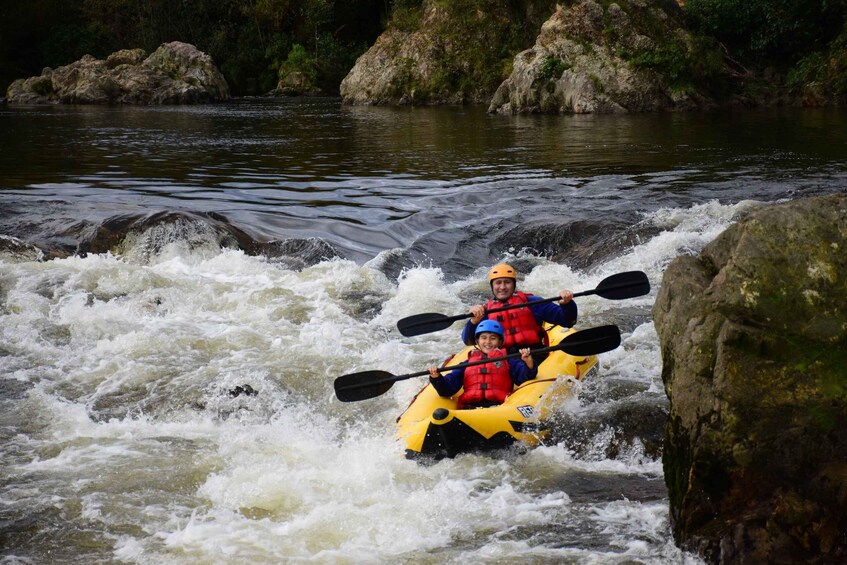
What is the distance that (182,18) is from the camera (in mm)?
46719

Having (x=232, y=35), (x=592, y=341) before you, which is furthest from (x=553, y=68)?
Result: (x=232, y=35)

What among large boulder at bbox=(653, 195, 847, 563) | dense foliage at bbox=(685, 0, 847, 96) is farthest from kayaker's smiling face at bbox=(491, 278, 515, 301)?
dense foliage at bbox=(685, 0, 847, 96)

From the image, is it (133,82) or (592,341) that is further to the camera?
(133,82)

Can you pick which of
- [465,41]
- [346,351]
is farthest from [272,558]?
[465,41]

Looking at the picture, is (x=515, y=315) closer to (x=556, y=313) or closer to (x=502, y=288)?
(x=502, y=288)

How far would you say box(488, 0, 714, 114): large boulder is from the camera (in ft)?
84.0

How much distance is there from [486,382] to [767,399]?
2.84 m

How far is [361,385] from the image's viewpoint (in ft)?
19.6

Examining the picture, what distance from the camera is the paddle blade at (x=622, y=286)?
21.7ft

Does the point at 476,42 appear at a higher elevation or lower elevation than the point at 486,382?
higher

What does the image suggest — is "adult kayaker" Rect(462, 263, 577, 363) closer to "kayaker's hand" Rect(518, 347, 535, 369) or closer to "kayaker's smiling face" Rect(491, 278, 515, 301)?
"kayaker's smiling face" Rect(491, 278, 515, 301)

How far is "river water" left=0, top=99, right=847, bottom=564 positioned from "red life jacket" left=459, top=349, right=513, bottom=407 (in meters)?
0.53

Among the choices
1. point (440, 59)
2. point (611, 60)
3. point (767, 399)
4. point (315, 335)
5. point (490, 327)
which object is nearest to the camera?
point (767, 399)

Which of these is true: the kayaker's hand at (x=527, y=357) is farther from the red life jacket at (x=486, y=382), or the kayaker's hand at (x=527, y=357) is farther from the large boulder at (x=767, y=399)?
the large boulder at (x=767, y=399)
